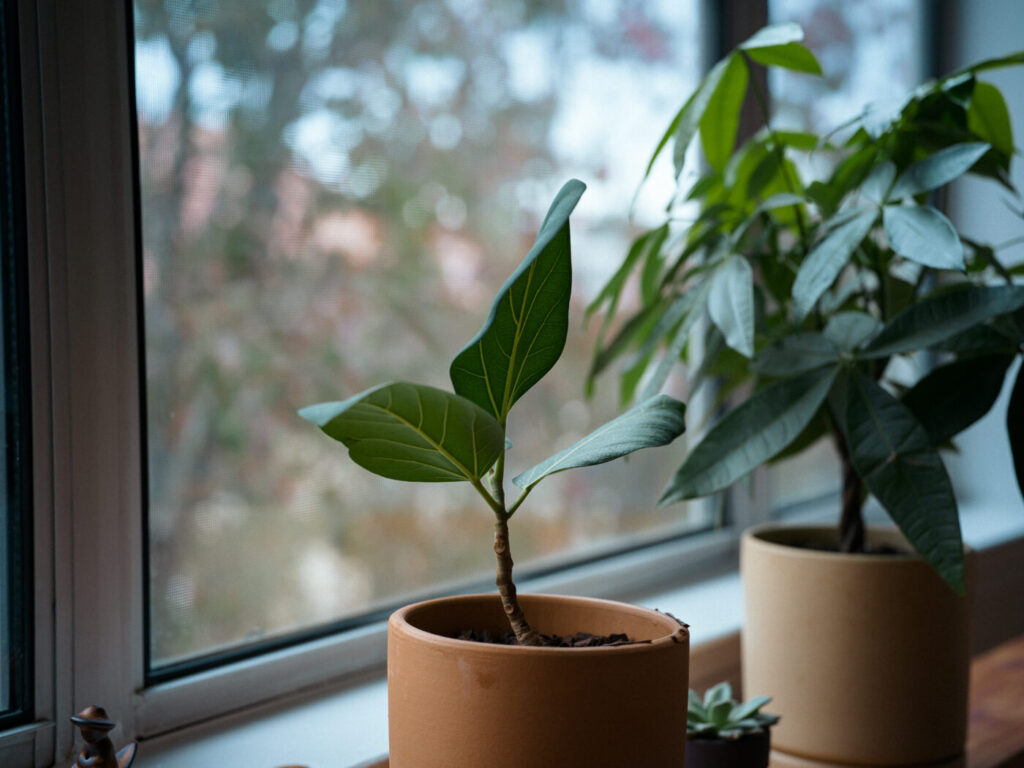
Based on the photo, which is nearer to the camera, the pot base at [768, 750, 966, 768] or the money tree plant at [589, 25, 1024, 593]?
the money tree plant at [589, 25, 1024, 593]

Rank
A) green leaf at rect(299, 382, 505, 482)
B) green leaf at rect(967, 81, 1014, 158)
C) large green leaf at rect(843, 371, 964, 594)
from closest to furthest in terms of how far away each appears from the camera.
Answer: green leaf at rect(299, 382, 505, 482), large green leaf at rect(843, 371, 964, 594), green leaf at rect(967, 81, 1014, 158)

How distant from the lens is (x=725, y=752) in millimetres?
725

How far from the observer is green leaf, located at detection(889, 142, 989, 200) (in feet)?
2.37

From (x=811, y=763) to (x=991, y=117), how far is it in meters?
0.67

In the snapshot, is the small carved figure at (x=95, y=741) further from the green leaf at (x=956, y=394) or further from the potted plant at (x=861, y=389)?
the green leaf at (x=956, y=394)

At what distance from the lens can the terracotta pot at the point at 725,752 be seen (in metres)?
0.73

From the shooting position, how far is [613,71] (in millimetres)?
1283

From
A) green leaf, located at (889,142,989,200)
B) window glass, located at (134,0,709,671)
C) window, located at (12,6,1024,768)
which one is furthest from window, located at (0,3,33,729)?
green leaf, located at (889,142,989,200)

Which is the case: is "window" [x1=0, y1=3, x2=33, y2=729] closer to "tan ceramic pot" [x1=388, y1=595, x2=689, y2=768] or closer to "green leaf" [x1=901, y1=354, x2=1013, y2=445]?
"tan ceramic pot" [x1=388, y1=595, x2=689, y2=768]

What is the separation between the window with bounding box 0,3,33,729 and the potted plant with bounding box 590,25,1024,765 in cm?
51

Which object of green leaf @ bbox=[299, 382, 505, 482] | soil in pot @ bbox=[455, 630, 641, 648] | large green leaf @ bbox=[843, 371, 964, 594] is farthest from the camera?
large green leaf @ bbox=[843, 371, 964, 594]

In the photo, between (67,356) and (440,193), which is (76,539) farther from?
(440,193)

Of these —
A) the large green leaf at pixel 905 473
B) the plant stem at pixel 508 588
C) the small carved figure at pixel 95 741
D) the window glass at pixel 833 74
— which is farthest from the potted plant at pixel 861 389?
the window glass at pixel 833 74

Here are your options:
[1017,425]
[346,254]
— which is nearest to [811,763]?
[1017,425]
